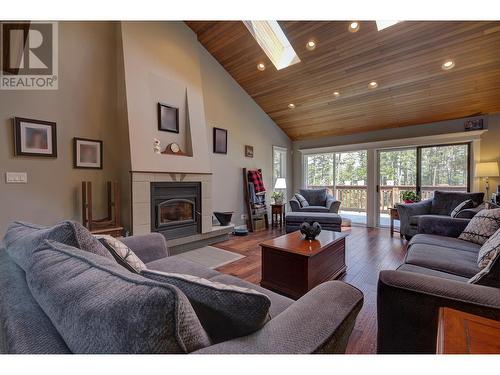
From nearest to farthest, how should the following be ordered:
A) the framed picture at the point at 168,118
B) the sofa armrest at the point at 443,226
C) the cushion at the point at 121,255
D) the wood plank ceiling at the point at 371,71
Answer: the cushion at the point at 121,255, the sofa armrest at the point at 443,226, the wood plank ceiling at the point at 371,71, the framed picture at the point at 168,118

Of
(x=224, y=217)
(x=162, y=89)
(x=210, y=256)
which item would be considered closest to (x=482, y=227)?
(x=210, y=256)

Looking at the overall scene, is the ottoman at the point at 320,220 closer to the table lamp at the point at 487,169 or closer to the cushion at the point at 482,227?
the cushion at the point at 482,227

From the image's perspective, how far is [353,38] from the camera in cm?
327

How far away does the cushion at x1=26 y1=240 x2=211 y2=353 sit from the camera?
485 mm

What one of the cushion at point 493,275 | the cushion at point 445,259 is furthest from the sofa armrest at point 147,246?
the cushion at point 493,275

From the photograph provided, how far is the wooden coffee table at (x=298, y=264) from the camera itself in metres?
2.01

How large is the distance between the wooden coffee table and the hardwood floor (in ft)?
0.89

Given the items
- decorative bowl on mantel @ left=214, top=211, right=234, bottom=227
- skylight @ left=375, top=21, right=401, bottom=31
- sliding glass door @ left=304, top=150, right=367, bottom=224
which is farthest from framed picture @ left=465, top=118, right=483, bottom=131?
decorative bowl on mantel @ left=214, top=211, right=234, bottom=227

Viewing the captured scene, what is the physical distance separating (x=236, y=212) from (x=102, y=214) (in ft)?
7.88

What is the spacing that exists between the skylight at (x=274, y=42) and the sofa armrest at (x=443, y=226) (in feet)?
10.2

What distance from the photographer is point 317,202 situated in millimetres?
5152

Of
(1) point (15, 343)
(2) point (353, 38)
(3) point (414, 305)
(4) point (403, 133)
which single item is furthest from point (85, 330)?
(4) point (403, 133)

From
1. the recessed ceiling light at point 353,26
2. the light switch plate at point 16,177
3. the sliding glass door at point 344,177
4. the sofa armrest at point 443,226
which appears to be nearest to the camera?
the sofa armrest at point 443,226

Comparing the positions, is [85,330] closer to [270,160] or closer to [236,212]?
[236,212]
